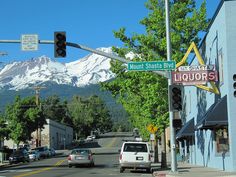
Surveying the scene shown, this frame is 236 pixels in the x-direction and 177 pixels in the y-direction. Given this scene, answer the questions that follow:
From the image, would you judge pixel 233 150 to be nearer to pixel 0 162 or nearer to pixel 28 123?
pixel 0 162

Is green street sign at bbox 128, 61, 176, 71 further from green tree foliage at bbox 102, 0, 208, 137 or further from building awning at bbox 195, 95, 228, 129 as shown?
green tree foliage at bbox 102, 0, 208, 137

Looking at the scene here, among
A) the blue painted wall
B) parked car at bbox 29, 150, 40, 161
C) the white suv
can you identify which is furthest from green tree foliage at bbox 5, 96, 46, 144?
the blue painted wall

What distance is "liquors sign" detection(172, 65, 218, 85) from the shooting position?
2572cm

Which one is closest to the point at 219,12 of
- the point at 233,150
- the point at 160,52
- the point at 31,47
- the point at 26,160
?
the point at 233,150

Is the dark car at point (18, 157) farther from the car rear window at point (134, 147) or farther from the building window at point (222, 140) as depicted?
the building window at point (222, 140)

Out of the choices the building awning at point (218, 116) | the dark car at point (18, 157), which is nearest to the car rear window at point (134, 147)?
the building awning at point (218, 116)

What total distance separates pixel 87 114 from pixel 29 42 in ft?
487

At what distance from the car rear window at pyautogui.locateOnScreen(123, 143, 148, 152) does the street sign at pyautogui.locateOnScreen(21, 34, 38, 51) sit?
1142 cm

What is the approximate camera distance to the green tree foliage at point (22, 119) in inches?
3120

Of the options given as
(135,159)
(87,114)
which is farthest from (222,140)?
(87,114)

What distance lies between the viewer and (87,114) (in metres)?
172

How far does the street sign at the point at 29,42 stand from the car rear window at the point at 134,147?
11.4 meters

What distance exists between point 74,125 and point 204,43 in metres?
137

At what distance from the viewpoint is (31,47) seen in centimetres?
2428
